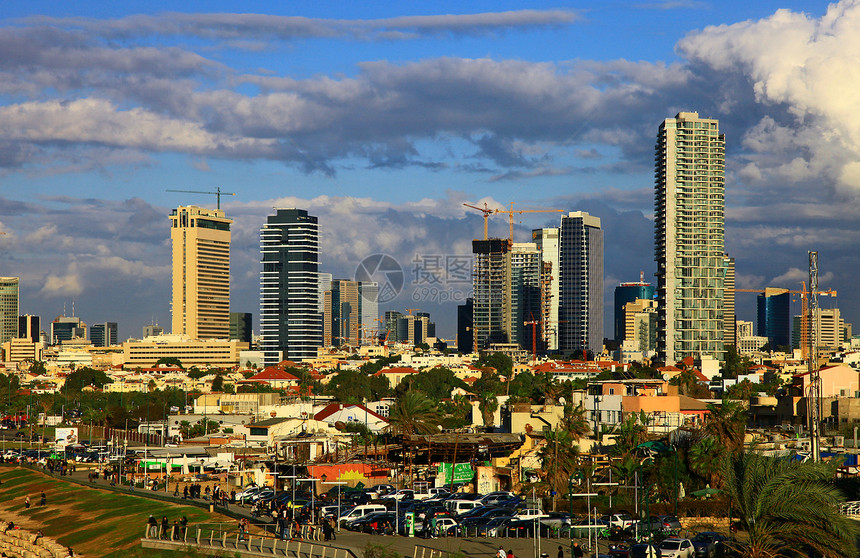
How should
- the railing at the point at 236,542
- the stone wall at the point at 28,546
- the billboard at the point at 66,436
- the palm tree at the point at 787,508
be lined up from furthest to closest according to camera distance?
the billboard at the point at 66,436
the stone wall at the point at 28,546
the railing at the point at 236,542
the palm tree at the point at 787,508

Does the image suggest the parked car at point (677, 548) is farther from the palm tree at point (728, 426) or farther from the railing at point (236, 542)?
the palm tree at point (728, 426)

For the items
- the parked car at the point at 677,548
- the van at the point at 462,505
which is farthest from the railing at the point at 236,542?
the parked car at the point at 677,548

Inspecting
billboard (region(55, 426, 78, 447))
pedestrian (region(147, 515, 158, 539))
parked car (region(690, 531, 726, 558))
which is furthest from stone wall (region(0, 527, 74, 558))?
billboard (region(55, 426, 78, 447))

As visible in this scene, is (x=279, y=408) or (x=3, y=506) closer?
(x=3, y=506)

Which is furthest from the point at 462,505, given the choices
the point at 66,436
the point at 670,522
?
the point at 66,436

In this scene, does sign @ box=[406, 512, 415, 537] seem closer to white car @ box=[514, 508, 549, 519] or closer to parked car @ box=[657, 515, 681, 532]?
white car @ box=[514, 508, 549, 519]

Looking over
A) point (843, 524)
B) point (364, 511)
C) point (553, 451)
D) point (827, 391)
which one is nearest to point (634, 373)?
point (827, 391)

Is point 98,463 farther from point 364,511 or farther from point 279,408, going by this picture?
point 364,511
